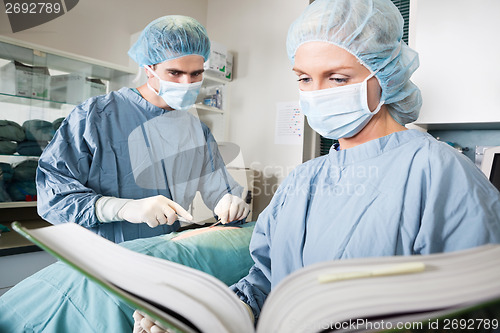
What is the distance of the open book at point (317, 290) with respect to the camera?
351mm

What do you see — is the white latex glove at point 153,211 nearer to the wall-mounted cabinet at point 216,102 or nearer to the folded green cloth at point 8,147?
the folded green cloth at point 8,147

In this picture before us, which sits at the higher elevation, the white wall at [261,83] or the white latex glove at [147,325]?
the white wall at [261,83]

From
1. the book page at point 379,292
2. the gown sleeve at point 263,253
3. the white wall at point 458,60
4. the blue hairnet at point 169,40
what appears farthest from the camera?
the white wall at point 458,60

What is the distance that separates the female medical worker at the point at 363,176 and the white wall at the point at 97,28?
2382 mm

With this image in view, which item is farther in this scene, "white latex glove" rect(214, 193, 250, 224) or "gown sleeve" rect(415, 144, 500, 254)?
"white latex glove" rect(214, 193, 250, 224)

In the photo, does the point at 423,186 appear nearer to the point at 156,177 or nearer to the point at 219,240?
the point at 219,240

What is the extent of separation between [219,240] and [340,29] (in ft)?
2.59

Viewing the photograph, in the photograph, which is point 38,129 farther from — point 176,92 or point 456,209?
point 456,209

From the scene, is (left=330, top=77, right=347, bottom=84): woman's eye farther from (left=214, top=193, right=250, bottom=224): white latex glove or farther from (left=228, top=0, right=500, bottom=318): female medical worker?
(left=214, top=193, right=250, bottom=224): white latex glove

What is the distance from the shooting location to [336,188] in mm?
806

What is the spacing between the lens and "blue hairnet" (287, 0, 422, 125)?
32.5 inches

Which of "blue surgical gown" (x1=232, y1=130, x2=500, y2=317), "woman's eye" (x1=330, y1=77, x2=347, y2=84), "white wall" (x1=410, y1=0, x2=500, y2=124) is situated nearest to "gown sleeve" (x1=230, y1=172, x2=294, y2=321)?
"blue surgical gown" (x1=232, y1=130, x2=500, y2=317)

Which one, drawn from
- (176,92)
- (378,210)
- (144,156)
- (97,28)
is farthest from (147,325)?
(97,28)

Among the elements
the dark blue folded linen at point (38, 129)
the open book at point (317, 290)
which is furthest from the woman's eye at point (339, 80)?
the dark blue folded linen at point (38, 129)
